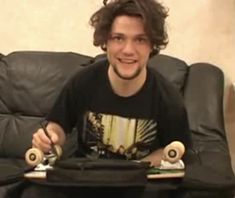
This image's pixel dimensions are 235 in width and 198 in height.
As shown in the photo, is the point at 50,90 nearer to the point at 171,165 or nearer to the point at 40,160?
the point at 40,160

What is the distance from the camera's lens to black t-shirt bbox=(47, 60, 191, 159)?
1873 millimetres

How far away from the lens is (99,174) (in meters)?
1.50

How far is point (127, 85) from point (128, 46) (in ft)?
0.55

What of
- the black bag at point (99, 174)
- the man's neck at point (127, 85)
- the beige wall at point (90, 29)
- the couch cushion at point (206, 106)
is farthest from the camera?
the beige wall at point (90, 29)

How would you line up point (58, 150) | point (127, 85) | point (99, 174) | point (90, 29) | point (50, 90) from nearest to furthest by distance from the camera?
point (99, 174), point (58, 150), point (127, 85), point (50, 90), point (90, 29)

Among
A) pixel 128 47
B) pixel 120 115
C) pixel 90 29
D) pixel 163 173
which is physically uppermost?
pixel 90 29

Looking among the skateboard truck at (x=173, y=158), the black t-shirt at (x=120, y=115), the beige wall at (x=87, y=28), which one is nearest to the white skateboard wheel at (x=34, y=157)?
the black t-shirt at (x=120, y=115)

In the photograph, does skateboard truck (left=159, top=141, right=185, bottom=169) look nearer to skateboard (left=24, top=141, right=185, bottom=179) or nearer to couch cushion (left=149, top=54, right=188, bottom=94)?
skateboard (left=24, top=141, right=185, bottom=179)

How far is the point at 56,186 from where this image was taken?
1553 millimetres

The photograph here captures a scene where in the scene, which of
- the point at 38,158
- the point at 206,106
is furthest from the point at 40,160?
the point at 206,106

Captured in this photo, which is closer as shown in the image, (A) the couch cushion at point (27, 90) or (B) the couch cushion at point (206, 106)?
(B) the couch cushion at point (206, 106)

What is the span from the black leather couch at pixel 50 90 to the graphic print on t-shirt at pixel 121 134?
0.36 metres

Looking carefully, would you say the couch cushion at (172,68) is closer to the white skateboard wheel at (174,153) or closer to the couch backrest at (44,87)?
the couch backrest at (44,87)

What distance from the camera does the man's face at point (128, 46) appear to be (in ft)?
5.81
